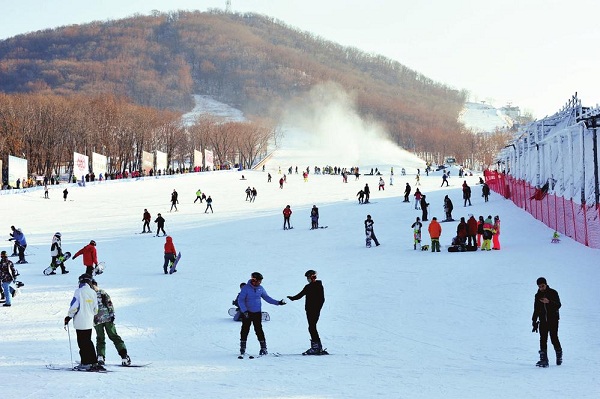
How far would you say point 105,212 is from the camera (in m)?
39.4

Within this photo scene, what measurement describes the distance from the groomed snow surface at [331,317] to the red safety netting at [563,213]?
421 mm

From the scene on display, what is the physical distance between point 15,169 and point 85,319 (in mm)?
40389

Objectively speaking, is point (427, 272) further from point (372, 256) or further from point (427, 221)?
point (427, 221)

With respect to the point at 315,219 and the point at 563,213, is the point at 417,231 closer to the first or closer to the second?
the point at 563,213

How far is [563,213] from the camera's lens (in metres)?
21.3

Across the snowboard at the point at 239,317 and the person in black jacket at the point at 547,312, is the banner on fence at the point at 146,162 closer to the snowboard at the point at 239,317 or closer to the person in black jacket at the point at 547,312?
the snowboard at the point at 239,317

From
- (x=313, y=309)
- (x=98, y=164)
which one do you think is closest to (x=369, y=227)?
(x=313, y=309)

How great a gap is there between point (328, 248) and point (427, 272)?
656cm

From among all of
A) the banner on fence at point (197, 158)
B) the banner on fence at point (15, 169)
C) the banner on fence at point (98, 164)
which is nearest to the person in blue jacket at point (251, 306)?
the banner on fence at point (15, 169)

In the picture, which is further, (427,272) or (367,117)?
(367,117)

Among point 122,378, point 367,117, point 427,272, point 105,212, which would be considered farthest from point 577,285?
point 367,117

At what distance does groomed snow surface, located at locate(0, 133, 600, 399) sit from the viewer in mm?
7953

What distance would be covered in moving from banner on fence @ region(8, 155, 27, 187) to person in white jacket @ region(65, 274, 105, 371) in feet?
129

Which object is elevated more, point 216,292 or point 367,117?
point 367,117
